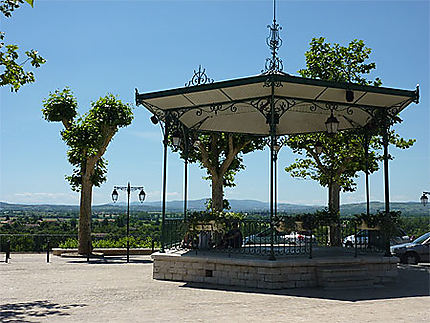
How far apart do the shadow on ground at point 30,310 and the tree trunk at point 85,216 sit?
14026 millimetres

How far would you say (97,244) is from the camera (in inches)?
1060

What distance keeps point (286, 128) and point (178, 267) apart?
6.94 m

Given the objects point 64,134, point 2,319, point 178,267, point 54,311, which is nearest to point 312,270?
point 178,267

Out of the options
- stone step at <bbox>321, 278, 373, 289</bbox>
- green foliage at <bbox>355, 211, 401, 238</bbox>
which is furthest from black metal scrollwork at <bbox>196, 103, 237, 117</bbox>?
stone step at <bbox>321, 278, 373, 289</bbox>

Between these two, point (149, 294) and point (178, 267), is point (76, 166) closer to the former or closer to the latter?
point (178, 267)

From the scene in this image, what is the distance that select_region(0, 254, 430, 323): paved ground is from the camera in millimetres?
8312

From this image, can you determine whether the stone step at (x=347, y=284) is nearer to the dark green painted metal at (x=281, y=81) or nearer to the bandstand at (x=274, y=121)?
the bandstand at (x=274, y=121)

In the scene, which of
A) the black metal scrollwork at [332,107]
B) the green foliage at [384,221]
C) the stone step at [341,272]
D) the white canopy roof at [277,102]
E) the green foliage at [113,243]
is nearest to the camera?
the stone step at [341,272]

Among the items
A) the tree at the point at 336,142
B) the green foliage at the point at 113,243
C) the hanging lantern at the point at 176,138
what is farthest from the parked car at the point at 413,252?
the green foliage at the point at 113,243

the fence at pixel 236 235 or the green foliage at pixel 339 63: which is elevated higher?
the green foliage at pixel 339 63

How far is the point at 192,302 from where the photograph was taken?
32.0 ft

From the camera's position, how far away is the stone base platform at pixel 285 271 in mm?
11414

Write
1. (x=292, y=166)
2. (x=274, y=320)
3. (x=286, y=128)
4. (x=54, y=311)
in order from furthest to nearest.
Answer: (x=292, y=166)
(x=286, y=128)
(x=54, y=311)
(x=274, y=320)

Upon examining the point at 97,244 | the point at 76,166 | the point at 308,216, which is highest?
the point at 76,166
